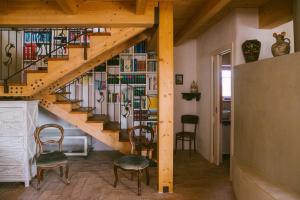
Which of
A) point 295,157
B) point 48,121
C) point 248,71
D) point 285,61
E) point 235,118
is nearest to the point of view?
point 295,157

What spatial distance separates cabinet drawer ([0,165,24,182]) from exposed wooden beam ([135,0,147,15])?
300 centimetres

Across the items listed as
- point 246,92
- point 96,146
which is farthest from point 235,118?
→ point 96,146

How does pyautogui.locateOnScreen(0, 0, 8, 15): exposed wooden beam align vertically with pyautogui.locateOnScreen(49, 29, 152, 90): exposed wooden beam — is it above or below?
above

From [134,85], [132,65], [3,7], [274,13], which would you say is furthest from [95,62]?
[274,13]

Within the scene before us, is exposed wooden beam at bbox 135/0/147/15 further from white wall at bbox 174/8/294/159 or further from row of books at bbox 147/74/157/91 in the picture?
row of books at bbox 147/74/157/91

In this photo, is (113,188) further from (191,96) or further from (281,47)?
(191,96)

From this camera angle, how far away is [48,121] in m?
6.75

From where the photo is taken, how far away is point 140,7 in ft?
12.0

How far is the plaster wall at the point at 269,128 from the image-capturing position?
2656 mm

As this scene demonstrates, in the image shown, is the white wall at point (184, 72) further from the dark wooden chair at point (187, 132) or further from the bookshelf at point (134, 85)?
the bookshelf at point (134, 85)

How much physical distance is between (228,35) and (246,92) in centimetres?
132

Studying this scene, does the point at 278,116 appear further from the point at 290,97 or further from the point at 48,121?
the point at 48,121

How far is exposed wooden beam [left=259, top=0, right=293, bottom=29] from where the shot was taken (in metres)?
3.66

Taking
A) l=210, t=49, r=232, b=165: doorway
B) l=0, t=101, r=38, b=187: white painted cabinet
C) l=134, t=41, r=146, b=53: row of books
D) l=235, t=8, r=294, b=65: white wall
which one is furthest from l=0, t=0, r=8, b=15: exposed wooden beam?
l=210, t=49, r=232, b=165: doorway
